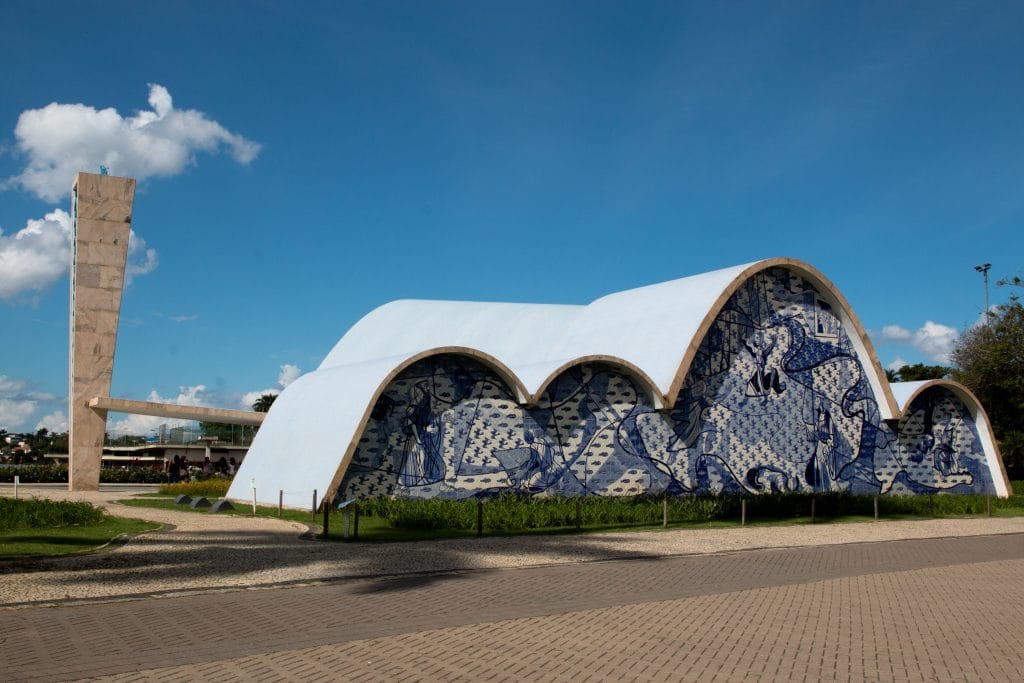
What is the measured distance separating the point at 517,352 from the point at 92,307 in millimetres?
12906

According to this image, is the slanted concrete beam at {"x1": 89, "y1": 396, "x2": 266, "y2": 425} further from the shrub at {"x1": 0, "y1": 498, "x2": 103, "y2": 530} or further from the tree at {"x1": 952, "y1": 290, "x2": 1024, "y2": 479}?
the tree at {"x1": 952, "y1": 290, "x2": 1024, "y2": 479}

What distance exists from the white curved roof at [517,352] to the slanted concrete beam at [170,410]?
3754mm

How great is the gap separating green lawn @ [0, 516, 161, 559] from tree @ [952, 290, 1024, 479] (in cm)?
3436

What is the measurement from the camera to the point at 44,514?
1539 cm

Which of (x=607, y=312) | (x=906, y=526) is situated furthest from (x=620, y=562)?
(x=607, y=312)

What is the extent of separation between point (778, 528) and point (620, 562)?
6.99 metres

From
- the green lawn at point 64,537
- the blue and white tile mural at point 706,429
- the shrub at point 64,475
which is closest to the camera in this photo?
the green lawn at point 64,537

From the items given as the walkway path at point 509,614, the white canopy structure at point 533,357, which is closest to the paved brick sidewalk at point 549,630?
the walkway path at point 509,614

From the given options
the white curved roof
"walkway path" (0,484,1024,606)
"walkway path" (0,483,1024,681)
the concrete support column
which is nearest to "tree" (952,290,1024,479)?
the white curved roof

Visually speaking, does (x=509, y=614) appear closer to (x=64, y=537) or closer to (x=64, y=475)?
(x=64, y=537)

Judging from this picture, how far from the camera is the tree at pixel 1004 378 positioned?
37.9 meters

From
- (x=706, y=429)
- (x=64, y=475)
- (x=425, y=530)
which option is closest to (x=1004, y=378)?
(x=706, y=429)

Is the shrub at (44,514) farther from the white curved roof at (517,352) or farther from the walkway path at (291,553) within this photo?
the white curved roof at (517,352)

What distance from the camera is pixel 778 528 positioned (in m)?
18.3
